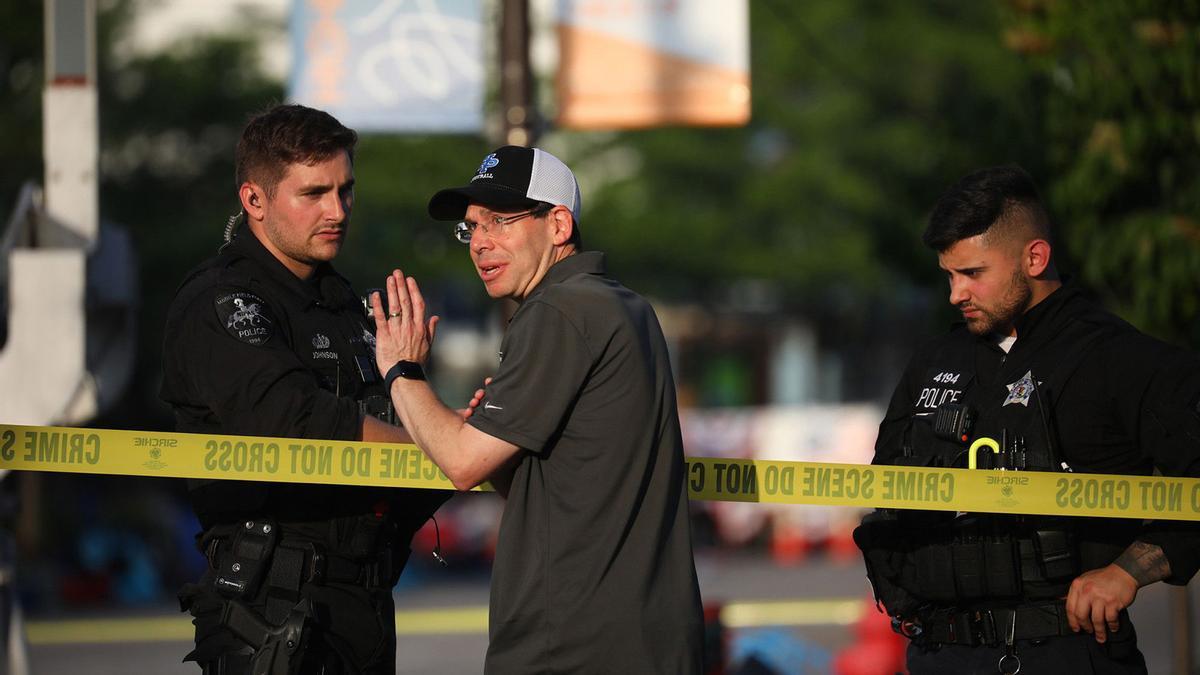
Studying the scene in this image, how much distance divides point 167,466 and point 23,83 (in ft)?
55.5

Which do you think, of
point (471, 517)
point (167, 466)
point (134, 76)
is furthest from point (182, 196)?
point (167, 466)

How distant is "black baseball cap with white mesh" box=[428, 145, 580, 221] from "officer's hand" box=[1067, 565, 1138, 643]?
1722 millimetres

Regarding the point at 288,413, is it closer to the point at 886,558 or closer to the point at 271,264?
the point at 271,264

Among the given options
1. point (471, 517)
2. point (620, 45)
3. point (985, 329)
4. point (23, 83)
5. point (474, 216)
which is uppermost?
point (23, 83)

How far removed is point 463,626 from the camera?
14.4m

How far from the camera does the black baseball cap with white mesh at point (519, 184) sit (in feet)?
12.5

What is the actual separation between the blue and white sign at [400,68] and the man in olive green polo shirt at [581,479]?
5251 millimetres

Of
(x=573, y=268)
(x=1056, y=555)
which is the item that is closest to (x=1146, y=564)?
(x=1056, y=555)

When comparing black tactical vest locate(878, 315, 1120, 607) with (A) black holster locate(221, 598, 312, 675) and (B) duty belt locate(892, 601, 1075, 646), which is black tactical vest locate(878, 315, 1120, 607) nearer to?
(B) duty belt locate(892, 601, 1075, 646)

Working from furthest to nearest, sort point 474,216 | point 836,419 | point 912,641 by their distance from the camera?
1. point 836,419
2. point 912,641
3. point 474,216

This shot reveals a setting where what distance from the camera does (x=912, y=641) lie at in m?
4.52

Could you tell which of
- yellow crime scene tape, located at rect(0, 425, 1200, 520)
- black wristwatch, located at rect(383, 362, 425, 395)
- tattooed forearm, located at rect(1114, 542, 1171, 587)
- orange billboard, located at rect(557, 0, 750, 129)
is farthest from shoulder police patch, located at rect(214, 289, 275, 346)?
orange billboard, located at rect(557, 0, 750, 129)

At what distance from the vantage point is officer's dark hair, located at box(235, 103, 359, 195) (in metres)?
4.35

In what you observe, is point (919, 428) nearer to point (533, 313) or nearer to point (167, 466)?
point (533, 313)
